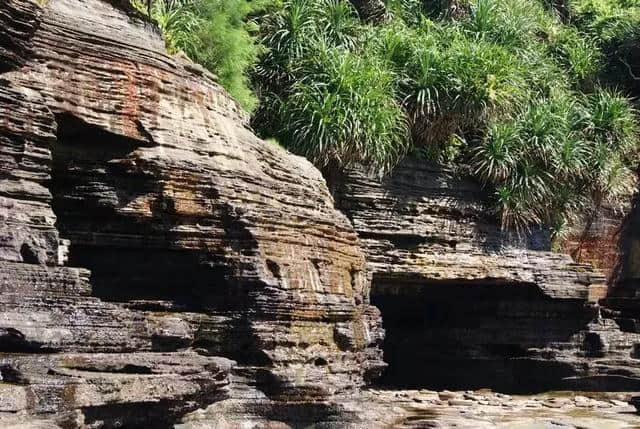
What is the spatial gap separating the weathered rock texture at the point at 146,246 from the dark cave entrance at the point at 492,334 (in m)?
6.35

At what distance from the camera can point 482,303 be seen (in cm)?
2050

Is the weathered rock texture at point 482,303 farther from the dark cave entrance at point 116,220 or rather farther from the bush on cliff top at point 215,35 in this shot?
the dark cave entrance at point 116,220

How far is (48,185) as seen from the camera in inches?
450

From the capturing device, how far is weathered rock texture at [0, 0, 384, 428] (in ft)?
32.0

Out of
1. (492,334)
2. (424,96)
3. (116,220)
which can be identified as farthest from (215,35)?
(492,334)

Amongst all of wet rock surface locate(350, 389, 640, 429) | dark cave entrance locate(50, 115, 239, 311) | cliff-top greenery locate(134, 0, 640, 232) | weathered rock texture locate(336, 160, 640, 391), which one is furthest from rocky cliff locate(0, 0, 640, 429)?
weathered rock texture locate(336, 160, 640, 391)

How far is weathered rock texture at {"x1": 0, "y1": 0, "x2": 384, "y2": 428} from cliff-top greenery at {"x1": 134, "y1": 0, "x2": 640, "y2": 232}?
3.75 meters

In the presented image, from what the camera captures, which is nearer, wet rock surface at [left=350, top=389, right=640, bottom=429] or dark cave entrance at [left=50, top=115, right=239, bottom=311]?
dark cave entrance at [left=50, top=115, right=239, bottom=311]

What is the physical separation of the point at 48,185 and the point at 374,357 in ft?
20.6

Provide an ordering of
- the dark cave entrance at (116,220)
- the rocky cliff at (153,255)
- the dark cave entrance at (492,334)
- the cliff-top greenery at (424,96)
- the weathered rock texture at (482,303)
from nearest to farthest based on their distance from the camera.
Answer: the rocky cliff at (153,255)
the dark cave entrance at (116,220)
the cliff-top greenery at (424,96)
the weathered rock texture at (482,303)
the dark cave entrance at (492,334)

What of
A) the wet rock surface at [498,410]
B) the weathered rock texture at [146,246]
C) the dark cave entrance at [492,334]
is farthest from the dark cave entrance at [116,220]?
the dark cave entrance at [492,334]

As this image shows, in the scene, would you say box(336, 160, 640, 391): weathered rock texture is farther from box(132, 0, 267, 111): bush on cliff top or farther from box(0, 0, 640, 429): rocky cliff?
box(0, 0, 640, 429): rocky cliff

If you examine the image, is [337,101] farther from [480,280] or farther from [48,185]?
[48,185]

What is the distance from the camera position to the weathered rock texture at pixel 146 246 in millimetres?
9750
